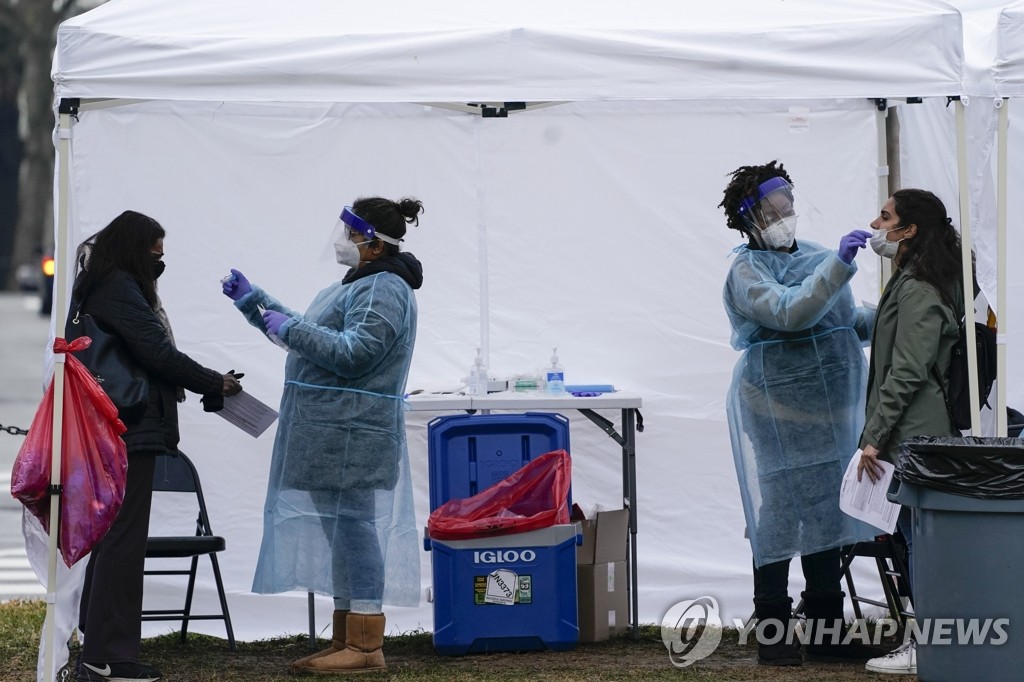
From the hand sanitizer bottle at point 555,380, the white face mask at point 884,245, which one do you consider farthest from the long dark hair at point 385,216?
the white face mask at point 884,245

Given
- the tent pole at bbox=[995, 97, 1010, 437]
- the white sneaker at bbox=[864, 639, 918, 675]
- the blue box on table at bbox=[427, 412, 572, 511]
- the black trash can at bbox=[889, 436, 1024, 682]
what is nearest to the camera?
the black trash can at bbox=[889, 436, 1024, 682]

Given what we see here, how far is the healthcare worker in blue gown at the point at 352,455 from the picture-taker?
15.2 ft

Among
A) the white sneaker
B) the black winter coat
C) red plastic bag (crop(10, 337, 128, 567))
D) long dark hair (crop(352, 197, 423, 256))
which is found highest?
long dark hair (crop(352, 197, 423, 256))

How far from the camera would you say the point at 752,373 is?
15.5ft

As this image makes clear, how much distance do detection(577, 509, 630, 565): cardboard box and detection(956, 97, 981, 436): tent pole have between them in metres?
1.58

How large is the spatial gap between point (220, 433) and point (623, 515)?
1732mm

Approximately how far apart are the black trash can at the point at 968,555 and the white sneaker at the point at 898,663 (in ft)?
1.45

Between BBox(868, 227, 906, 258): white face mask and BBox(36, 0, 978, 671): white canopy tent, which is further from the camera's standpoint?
BBox(36, 0, 978, 671): white canopy tent

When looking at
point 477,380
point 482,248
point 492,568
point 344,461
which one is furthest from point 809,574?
point 482,248

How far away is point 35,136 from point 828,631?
34606 millimetres

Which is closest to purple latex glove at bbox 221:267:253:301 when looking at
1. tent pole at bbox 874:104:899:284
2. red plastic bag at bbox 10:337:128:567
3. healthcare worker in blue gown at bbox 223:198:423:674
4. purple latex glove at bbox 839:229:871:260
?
healthcare worker in blue gown at bbox 223:198:423:674

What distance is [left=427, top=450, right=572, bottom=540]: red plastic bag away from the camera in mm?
5004

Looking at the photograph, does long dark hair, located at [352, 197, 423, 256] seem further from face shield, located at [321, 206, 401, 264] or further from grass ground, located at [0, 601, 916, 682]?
grass ground, located at [0, 601, 916, 682]

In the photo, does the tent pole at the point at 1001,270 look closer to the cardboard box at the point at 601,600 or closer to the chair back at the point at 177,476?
the cardboard box at the point at 601,600
